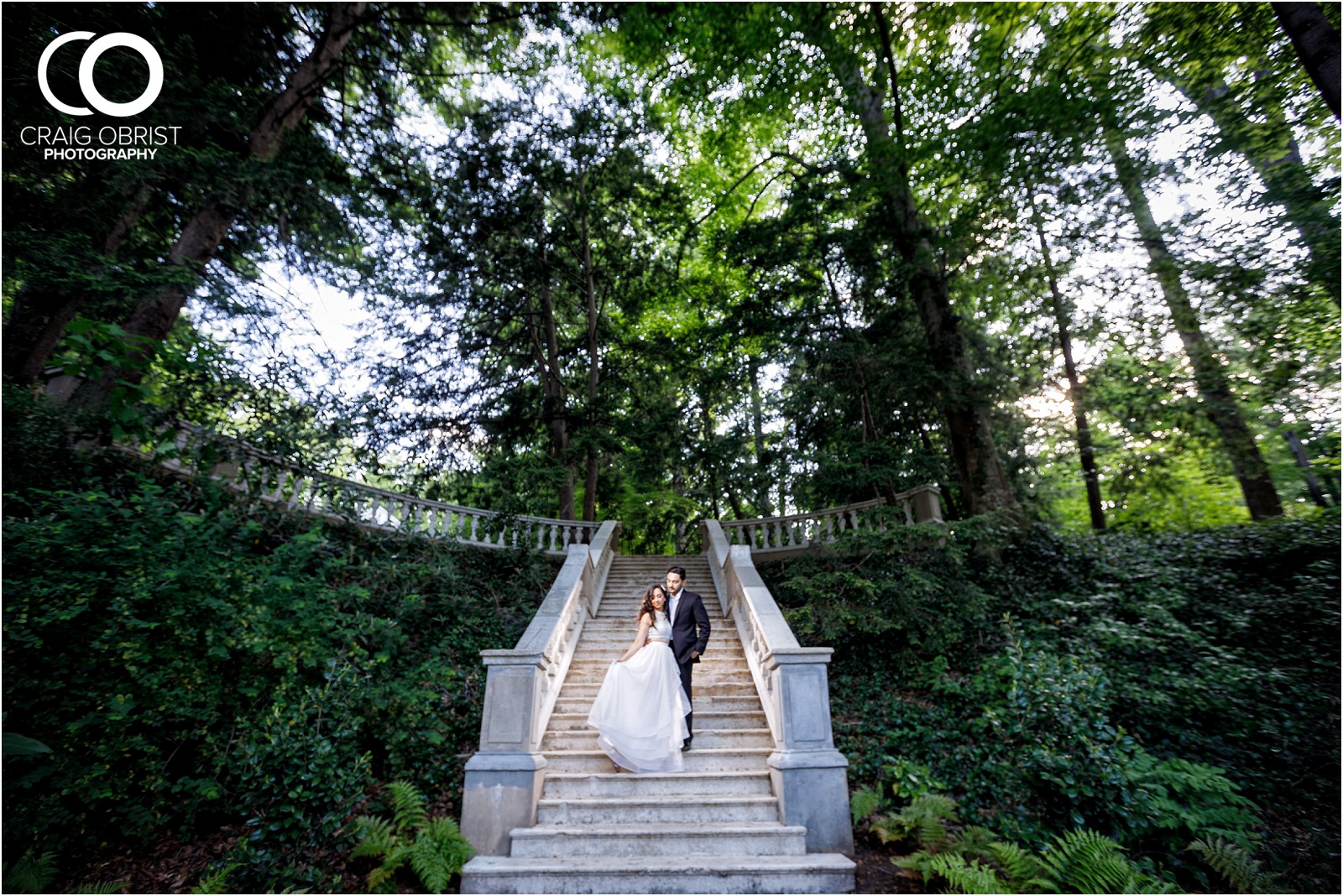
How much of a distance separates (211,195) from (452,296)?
6.65 meters

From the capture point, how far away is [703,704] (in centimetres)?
619

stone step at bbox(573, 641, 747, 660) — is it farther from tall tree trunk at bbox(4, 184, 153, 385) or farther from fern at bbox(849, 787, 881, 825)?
tall tree trunk at bbox(4, 184, 153, 385)

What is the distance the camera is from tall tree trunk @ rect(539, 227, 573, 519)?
45.1ft

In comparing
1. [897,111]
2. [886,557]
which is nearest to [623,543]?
[886,557]

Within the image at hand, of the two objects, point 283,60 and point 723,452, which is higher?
point 283,60

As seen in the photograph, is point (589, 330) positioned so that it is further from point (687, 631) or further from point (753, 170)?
point (687, 631)

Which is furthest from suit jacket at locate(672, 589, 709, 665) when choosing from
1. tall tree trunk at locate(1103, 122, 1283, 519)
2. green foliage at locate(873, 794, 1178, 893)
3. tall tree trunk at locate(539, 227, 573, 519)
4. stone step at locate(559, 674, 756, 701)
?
tall tree trunk at locate(1103, 122, 1283, 519)

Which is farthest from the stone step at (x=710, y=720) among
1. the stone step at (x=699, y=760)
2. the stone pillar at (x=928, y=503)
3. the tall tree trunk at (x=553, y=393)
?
the tall tree trunk at (x=553, y=393)

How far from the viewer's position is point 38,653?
3.78 metres

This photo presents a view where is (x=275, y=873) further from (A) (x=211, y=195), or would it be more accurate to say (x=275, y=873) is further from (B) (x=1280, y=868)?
(A) (x=211, y=195)

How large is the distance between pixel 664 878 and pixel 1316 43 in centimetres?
943

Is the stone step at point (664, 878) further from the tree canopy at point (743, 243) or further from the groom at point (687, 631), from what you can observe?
the tree canopy at point (743, 243)

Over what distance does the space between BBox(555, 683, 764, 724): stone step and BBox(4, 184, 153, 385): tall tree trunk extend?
23.2 ft

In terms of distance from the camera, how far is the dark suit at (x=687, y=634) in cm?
551
